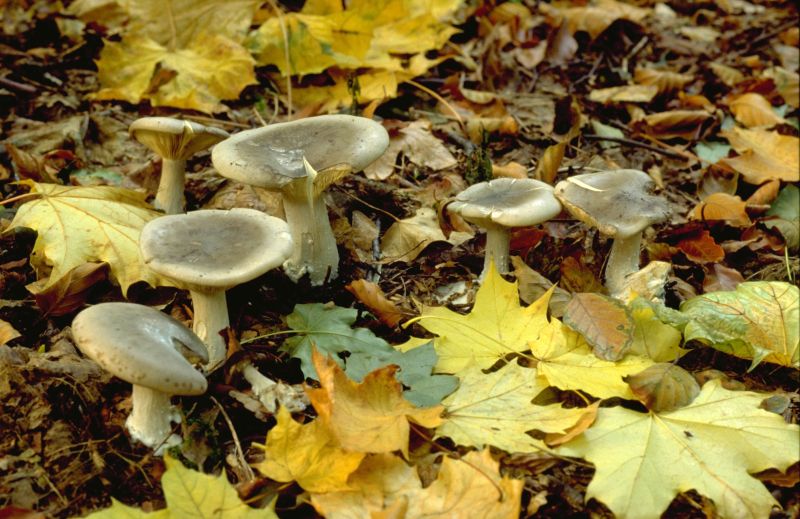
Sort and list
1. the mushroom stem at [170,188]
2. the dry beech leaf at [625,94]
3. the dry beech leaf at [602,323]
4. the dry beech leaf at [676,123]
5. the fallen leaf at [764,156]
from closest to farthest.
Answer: the dry beech leaf at [602,323], the mushroom stem at [170,188], the fallen leaf at [764,156], the dry beech leaf at [676,123], the dry beech leaf at [625,94]

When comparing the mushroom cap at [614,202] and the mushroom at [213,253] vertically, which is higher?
the mushroom at [213,253]

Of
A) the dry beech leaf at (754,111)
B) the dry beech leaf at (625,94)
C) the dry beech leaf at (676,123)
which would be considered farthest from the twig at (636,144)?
the dry beech leaf at (754,111)

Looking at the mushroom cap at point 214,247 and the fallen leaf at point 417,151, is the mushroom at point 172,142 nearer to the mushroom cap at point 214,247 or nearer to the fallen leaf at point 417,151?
the mushroom cap at point 214,247

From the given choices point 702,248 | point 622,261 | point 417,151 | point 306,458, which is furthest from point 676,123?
point 306,458

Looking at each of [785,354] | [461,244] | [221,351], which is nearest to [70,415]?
[221,351]

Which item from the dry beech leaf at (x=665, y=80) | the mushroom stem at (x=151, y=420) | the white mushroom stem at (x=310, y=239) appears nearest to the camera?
the mushroom stem at (x=151, y=420)

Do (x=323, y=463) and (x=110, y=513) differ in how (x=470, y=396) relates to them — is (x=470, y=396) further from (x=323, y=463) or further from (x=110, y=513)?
(x=110, y=513)
